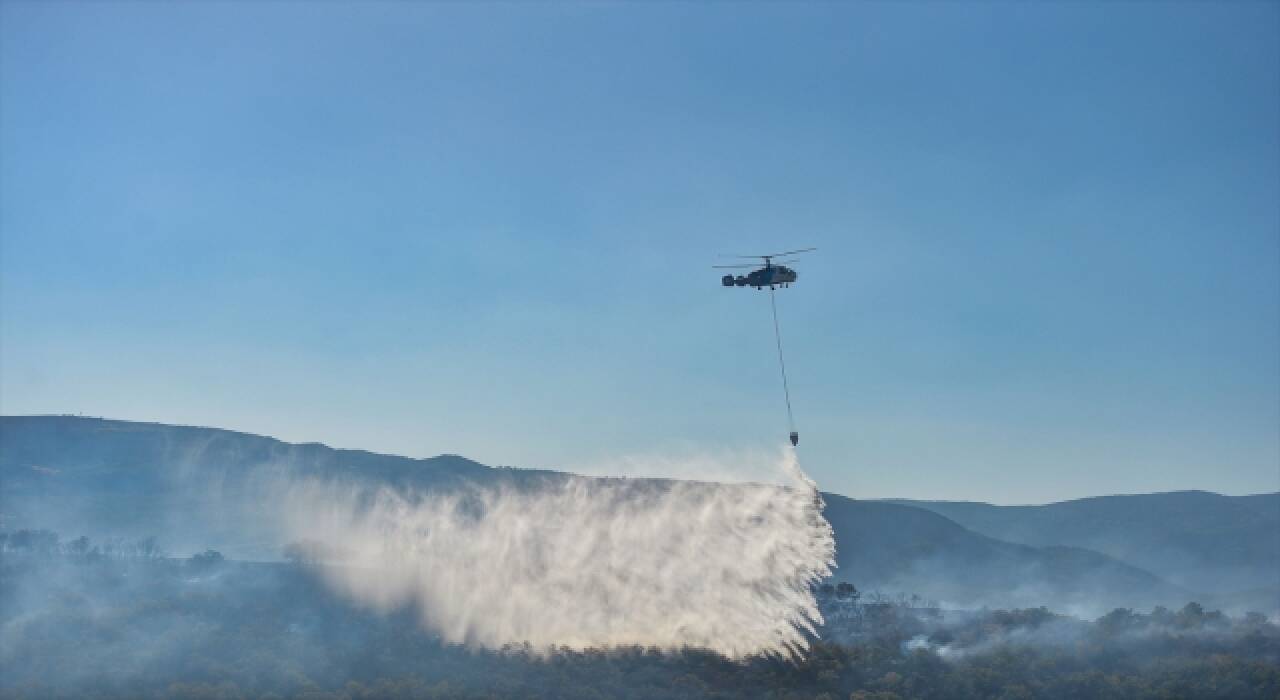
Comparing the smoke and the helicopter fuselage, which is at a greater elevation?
the helicopter fuselage

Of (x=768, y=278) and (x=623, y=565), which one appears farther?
(x=623, y=565)

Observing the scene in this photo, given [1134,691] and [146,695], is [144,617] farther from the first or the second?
[1134,691]

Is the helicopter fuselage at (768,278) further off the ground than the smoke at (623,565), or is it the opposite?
the helicopter fuselage at (768,278)

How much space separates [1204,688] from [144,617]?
15919 centimetres

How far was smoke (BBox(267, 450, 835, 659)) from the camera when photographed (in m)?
106

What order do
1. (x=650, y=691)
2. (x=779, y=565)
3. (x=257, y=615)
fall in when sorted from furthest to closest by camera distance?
(x=257, y=615), (x=650, y=691), (x=779, y=565)

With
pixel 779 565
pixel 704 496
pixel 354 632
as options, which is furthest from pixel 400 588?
pixel 779 565

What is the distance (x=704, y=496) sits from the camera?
117312 mm

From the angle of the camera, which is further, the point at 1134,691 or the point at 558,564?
the point at 1134,691

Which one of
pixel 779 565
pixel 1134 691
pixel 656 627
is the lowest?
pixel 1134 691

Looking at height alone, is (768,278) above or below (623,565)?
above

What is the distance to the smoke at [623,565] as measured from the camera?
10569 centimetres

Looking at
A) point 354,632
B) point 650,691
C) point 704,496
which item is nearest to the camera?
point 704,496

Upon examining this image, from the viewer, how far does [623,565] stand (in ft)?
408
